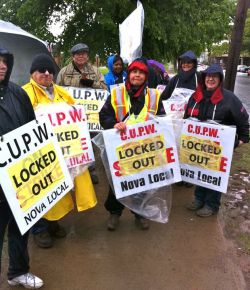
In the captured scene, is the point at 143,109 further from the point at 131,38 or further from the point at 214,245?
the point at 131,38

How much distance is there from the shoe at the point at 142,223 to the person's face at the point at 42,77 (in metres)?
1.70

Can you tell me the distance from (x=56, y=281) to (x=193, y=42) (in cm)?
967

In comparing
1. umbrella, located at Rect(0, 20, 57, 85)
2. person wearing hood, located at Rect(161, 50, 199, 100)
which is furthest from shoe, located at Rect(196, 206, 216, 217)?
umbrella, located at Rect(0, 20, 57, 85)

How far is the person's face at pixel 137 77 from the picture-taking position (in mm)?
3717

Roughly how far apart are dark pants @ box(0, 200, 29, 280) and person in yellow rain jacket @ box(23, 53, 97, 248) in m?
0.64

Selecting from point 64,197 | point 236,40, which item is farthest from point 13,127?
point 236,40

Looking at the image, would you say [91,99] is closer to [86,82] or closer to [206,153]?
[86,82]

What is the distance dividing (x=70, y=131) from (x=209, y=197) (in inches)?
70.2

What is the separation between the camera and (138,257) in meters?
3.62

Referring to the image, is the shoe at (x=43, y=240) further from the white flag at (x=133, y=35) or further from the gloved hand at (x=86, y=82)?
the white flag at (x=133, y=35)

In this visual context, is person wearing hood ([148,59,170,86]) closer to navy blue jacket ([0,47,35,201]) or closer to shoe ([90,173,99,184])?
shoe ([90,173,99,184])

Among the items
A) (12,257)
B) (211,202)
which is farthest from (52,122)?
(211,202)

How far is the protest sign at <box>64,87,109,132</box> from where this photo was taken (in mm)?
5383

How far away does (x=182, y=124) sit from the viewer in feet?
14.1
